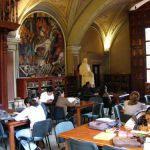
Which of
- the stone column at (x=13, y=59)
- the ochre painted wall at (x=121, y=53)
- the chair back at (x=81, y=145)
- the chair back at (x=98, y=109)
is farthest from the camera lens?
the ochre painted wall at (x=121, y=53)

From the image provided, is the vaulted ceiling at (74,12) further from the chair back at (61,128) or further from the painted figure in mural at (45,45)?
the chair back at (61,128)

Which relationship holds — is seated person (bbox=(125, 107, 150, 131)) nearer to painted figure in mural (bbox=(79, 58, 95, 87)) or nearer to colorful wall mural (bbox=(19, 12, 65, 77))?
colorful wall mural (bbox=(19, 12, 65, 77))

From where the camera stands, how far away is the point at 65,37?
13.2 meters

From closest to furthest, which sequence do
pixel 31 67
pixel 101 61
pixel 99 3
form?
1. pixel 31 67
2. pixel 99 3
3. pixel 101 61

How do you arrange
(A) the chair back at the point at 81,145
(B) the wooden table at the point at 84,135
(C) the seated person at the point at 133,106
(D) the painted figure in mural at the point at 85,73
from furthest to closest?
(D) the painted figure in mural at the point at 85,73
(C) the seated person at the point at 133,106
(B) the wooden table at the point at 84,135
(A) the chair back at the point at 81,145

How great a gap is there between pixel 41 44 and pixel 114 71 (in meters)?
6.65

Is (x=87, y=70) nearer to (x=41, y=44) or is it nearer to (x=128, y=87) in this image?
(x=41, y=44)

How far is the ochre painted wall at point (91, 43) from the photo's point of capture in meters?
14.9

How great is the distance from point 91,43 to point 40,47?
4558 millimetres

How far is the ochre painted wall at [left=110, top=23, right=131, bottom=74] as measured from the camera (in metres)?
16.2

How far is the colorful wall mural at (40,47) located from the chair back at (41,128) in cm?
581

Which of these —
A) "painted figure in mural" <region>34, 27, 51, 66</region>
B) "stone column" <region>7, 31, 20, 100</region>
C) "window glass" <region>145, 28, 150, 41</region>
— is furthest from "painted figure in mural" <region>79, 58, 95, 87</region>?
"window glass" <region>145, 28, 150, 41</region>

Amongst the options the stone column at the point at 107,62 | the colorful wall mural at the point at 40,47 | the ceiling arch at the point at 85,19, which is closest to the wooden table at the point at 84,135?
the colorful wall mural at the point at 40,47

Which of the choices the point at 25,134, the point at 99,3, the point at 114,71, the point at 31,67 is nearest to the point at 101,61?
the point at 114,71
